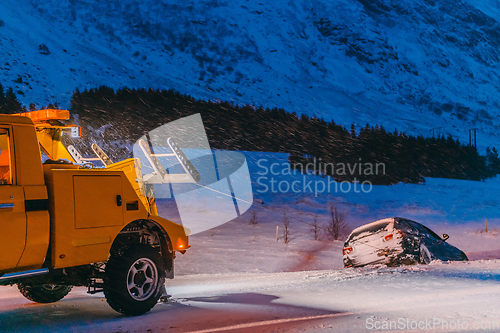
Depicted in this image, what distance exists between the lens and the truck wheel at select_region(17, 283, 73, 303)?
7.66 metres

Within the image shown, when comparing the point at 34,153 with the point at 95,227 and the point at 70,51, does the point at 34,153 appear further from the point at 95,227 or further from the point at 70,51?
the point at 70,51

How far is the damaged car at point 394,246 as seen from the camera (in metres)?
10.2

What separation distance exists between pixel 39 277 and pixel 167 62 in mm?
60802

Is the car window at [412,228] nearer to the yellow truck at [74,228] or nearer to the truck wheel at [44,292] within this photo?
the yellow truck at [74,228]

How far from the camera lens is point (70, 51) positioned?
181 ft

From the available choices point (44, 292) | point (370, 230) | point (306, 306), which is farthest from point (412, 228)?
point (44, 292)

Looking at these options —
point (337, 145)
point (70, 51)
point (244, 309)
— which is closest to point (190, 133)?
point (337, 145)

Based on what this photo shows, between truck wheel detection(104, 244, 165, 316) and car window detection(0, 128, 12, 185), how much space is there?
170 centimetres

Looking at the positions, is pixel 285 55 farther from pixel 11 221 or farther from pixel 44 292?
pixel 11 221

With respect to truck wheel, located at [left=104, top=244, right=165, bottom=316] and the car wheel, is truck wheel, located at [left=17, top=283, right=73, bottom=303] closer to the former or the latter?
truck wheel, located at [left=104, top=244, right=165, bottom=316]

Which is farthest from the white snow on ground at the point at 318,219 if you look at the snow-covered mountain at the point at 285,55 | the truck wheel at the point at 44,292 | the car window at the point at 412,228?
the snow-covered mountain at the point at 285,55

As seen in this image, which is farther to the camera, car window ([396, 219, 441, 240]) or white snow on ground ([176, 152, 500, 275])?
white snow on ground ([176, 152, 500, 275])

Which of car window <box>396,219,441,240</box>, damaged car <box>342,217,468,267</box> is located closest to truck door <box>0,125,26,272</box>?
damaged car <box>342,217,468,267</box>

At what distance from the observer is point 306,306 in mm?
A: 7059
